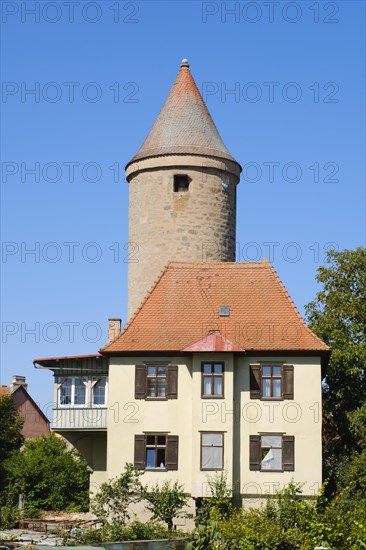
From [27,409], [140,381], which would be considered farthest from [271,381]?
[27,409]

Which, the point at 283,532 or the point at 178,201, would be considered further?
the point at 178,201

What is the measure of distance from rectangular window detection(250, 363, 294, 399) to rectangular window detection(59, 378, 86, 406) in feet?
22.0

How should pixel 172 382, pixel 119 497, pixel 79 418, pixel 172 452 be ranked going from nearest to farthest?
pixel 119 497 < pixel 172 452 < pixel 172 382 < pixel 79 418

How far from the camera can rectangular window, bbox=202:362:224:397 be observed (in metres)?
31.2

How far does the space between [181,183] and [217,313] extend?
8374 millimetres

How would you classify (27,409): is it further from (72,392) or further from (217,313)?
(217,313)

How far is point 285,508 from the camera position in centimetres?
2795

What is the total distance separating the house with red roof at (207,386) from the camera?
1216 inches

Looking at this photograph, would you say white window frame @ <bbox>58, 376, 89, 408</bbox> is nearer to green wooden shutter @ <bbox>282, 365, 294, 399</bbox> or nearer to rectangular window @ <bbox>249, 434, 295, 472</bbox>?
rectangular window @ <bbox>249, 434, 295, 472</bbox>

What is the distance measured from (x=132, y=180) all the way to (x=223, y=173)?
359 centimetres

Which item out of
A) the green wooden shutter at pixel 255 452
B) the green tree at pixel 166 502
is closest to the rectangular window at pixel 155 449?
the green tree at pixel 166 502

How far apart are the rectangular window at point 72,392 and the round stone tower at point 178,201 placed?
485 cm

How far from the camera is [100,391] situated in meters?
35.2

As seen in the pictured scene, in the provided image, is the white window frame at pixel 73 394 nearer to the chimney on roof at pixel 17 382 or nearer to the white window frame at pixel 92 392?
the white window frame at pixel 92 392
